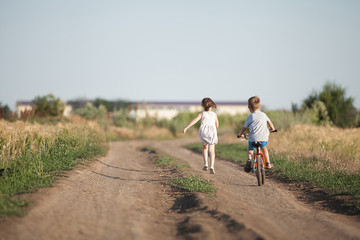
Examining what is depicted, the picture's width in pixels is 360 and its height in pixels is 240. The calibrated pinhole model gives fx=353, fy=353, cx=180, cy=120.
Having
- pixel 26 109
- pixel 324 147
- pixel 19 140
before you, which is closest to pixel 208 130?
pixel 19 140

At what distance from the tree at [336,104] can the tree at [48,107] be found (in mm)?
21985

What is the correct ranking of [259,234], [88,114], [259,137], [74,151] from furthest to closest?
[88,114]
[74,151]
[259,137]
[259,234]

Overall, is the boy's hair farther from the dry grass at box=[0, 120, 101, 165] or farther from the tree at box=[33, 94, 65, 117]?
the tree at box=[33, 94, 65, 117]

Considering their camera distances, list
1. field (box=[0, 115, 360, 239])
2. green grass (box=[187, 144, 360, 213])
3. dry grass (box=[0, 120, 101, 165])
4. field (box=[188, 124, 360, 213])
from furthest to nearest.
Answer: dry grass (box=[0, 120, 101, 165]) < field (box=[188, 124, 360, 213]) < green grass (box=[187, 144, 360, 213]) < field (box=[0, 115, 360, 239])

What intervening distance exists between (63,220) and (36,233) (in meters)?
0.65

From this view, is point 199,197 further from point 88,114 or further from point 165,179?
point 88,114

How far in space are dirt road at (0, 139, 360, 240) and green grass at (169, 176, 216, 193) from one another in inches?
12.5

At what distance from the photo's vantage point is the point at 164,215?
622cm

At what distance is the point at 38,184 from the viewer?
24.7 feet

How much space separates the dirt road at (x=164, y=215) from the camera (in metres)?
4.83

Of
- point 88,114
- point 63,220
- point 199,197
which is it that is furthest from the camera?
point 88,114

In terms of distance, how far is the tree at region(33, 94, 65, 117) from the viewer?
28.7 metres

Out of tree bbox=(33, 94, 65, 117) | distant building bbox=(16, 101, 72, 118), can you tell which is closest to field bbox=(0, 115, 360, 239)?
distant building bbox=(16, 101, 72, 118)

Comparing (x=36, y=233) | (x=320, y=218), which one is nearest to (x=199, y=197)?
(x=320, y=218)
